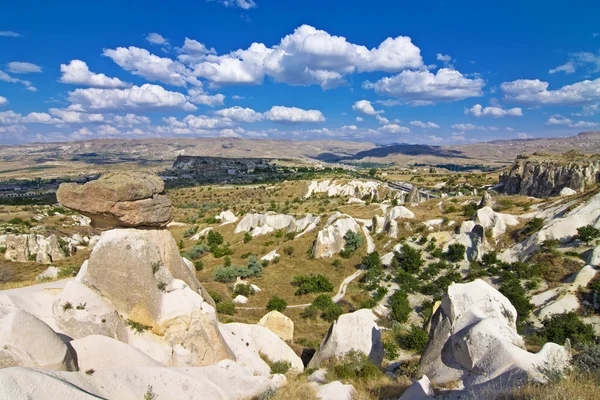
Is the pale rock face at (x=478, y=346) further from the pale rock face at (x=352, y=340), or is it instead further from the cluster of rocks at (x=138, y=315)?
the cluster of rocks at (x=138, y=315)

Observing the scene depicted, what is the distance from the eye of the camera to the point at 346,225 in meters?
33.2

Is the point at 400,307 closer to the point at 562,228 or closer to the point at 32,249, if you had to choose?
the point at 562,228

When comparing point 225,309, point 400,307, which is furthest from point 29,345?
point 400,307

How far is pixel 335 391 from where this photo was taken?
375 inches

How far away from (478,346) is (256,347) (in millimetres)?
7632

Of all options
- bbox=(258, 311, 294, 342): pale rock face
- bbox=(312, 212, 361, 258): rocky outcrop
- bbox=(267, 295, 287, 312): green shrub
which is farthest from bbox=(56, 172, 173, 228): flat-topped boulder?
bbox=(312, 212, 361, 258): rocky outcrop

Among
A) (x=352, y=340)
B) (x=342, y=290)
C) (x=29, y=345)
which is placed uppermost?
(x=29, y=345)

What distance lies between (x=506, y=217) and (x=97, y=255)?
2849cm

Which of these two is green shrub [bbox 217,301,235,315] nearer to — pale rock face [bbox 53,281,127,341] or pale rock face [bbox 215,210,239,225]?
pale rock face [bbox 53,281,127,341]

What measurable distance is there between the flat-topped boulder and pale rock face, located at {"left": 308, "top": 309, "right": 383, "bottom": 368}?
747 centimetres

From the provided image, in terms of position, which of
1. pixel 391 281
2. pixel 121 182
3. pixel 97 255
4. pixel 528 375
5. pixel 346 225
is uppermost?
pixel 121 182

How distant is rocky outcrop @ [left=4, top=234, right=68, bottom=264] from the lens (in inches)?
1371

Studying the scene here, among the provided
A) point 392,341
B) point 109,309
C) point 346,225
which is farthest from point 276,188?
point 109,309

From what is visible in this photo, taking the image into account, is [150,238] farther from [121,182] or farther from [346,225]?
[346,225]
